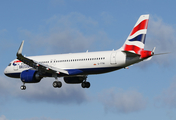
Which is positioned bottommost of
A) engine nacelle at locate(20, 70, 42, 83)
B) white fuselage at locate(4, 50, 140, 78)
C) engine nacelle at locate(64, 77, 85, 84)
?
engine nacelle at locate(20, 70, 42, 83)

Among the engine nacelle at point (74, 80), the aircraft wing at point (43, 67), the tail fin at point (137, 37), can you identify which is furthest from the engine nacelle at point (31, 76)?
the tail fin at point (137, 37)

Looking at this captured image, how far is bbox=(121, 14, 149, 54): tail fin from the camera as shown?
50031 mm

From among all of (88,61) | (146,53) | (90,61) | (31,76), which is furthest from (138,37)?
(31,76)

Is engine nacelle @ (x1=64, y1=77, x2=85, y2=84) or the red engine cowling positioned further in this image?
engine nacelle @ (x1=64, y1=77, x2=85, y2=84)

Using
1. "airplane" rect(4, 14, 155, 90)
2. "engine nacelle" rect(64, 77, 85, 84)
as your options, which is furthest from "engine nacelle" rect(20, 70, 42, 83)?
"engine nacelle" rect(64, 77, 85, 84)

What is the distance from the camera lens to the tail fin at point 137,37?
50.0 metres

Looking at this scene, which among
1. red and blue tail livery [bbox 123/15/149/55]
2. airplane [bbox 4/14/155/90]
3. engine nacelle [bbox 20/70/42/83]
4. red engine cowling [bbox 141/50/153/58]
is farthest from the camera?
engine nacelle [bbox 20/70/42/83]

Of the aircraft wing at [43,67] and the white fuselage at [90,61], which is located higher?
the white fuselage at [90,61]

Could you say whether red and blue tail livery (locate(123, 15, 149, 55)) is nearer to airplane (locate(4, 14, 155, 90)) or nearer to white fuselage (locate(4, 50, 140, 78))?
airplane (locate(4, 14, 155, 90))

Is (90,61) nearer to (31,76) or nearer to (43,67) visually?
(43,67)

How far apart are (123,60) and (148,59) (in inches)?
143

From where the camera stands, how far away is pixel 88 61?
5212 centimetres

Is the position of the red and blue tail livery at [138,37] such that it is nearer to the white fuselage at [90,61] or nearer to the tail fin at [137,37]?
the tail fin at [137,37]

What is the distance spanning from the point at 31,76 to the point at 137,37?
52.6 feet
